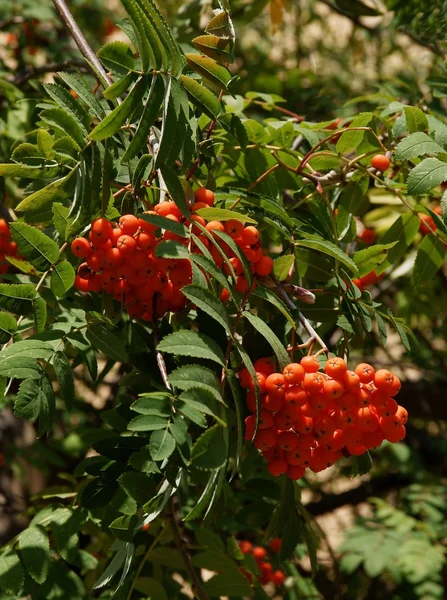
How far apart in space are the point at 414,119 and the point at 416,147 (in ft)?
0.46

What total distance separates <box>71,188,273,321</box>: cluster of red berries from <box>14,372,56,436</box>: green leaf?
0.62ft

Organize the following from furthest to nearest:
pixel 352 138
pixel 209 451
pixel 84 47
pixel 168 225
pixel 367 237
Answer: pixel 367 237, pixel 352 138, pixel 84 47, pixel 168 225, pixel 209 451

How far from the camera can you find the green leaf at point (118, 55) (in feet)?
3.75

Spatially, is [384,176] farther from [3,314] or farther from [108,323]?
[3,314]

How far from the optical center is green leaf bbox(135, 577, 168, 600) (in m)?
1.55

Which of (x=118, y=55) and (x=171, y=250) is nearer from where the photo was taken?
(x=171, y=250)

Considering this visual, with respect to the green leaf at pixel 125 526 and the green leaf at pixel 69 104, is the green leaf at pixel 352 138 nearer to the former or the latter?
the green leaf at pixel 69 104

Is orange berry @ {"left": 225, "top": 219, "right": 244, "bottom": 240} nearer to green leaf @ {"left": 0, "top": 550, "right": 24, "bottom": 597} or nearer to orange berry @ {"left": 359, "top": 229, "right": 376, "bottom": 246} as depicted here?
orange berry @ {"left": 359, "top": 229, "right": 376, "bottom": 246}

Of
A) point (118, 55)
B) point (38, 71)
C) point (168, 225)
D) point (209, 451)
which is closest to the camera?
point (209, 451)

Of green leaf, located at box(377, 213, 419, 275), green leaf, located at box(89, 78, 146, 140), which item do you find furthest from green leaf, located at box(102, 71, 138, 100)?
green leaf, located at box(377, 213, 419, 275)

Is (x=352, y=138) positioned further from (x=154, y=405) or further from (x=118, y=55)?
(x=154, y=405)

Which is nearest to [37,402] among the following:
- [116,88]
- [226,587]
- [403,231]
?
[116,88]

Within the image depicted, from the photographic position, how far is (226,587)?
1.58 meters

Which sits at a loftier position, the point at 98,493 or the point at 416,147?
the point at 416,147
